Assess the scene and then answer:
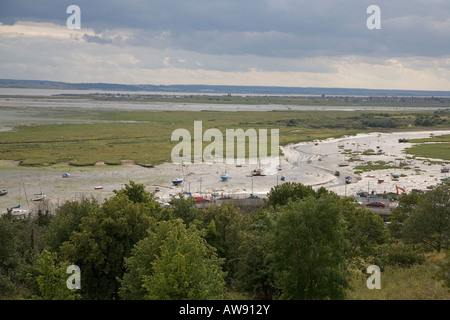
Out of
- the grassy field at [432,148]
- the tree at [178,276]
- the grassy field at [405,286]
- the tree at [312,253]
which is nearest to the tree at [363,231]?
the grassy field at [405,286]

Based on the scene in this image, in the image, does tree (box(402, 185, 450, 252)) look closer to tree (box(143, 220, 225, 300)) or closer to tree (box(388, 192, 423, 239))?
tree (box(388, 192, 423, 239))

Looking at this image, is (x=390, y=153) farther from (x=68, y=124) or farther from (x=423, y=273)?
(x=68, y=124)

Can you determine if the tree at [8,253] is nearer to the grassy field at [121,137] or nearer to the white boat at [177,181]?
the white boat at [177,181]

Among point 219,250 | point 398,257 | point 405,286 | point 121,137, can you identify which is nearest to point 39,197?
point 219,250

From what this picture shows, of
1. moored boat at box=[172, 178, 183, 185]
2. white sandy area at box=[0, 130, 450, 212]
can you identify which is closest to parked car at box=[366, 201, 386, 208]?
white sandy area at box=[0, 130, 450, 212]

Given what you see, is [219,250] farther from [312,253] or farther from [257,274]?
[312,253]

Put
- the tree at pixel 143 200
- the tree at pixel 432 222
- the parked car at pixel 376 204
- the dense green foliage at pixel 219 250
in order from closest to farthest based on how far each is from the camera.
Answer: the dense green foliage at pixel 219 250 < the tree at pixel 432 222 < the tree at pixel 143 200 < the parked car at pixel 376 204
